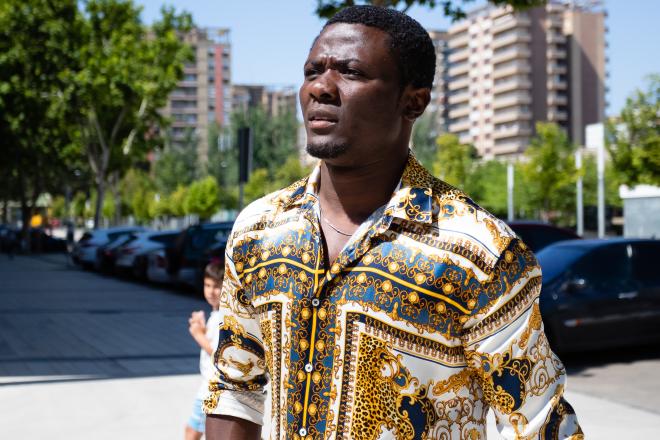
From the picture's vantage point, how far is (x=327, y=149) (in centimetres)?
189

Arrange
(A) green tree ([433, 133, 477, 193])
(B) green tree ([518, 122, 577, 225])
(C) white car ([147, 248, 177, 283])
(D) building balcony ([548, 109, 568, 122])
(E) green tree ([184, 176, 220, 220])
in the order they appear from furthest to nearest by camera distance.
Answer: (D) building balcony ([548, 109, 568, 122]) → (E) green tree ([184, 176, 220, 220]) → (A) green tree ([433, 133, 477, 193]) → (B) green tree ([518, 122, 577, 225]) → (C) white car ([147, 248, 177, 283])

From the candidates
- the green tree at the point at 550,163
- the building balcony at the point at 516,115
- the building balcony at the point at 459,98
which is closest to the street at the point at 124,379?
the green tree at the point at 550,163

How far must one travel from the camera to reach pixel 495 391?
1828 millimetres

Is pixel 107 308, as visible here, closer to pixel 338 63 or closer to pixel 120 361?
pixel 120 361

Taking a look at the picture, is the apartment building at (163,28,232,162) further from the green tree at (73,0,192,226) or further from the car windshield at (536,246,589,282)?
the car windshield at (536,246,589,282)

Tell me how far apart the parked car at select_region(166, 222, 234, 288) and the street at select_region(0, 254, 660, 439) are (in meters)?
2.64

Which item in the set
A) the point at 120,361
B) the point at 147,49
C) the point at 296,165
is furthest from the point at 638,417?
the point at 296,165

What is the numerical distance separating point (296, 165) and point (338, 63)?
Answer: 81.9 meters

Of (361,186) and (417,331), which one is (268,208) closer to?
(361,186)

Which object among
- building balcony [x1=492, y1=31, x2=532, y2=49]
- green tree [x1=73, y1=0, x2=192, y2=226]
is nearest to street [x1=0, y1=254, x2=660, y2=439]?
green tree [x1=73, y1=0, x2=192, y2=226]

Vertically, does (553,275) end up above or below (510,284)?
below

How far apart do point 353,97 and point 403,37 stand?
0.16m

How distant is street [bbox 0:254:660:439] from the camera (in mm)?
7793

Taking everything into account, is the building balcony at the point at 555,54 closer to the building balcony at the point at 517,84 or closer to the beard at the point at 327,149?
the building balcony at the point at 517,84
